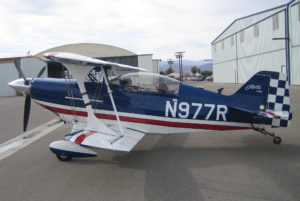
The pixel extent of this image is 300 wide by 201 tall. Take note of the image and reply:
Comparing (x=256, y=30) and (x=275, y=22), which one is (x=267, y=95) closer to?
(x=275, y=22)

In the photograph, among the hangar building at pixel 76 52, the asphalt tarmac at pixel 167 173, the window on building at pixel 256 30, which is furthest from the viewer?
the window on building at pixel 256 30

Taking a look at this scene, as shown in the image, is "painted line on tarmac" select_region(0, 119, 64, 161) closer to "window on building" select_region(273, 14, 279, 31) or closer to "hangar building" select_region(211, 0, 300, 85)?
"hangar building" select_region(211, 0, 300, 85)

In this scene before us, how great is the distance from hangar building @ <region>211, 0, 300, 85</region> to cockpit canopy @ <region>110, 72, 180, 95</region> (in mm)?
23850

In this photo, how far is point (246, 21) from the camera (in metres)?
36.4

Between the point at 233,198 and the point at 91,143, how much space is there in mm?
2398

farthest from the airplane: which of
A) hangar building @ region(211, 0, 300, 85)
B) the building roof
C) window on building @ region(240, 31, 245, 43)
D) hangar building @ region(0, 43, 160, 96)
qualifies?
the building roof

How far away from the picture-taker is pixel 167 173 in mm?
4371

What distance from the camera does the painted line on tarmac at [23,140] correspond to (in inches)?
242

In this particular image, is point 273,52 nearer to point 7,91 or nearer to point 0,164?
point 0,164

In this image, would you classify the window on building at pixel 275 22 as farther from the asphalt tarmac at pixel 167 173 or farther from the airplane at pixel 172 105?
the airplane at pixel 172 105

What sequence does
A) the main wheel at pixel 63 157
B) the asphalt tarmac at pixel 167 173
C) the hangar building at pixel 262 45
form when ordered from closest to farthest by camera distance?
the asphalt tarmac at pixel 167 173
the main wheel at pixel 63 157
the hangar building at pixel 262 45

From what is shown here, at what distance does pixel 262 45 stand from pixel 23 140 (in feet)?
102

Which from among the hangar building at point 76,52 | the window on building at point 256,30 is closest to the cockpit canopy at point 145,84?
the hangar building at point 76,52

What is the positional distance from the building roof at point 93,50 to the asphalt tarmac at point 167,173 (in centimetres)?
4116
